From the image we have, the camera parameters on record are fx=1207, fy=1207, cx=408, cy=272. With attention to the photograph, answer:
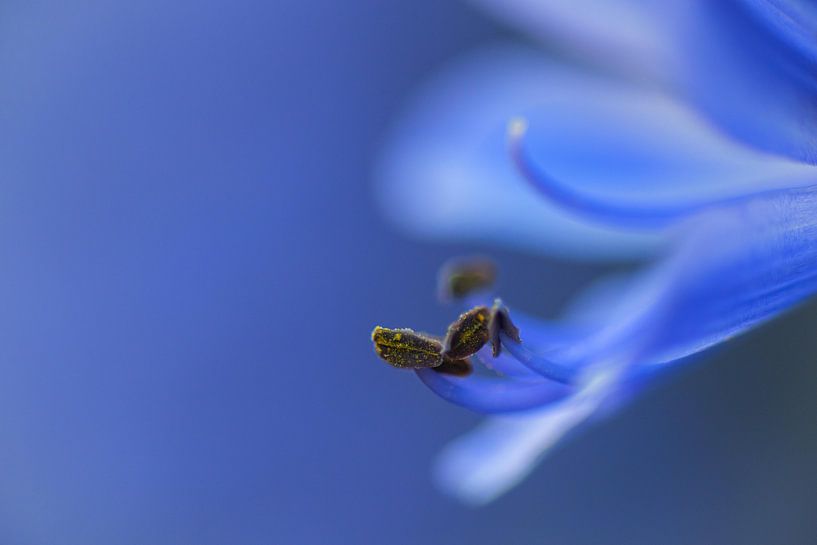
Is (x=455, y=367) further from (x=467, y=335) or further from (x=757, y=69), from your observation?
(x=757, y=69)

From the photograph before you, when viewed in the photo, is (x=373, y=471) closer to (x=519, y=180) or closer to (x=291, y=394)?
(x=291, y=394)

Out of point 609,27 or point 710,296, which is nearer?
point 710,296

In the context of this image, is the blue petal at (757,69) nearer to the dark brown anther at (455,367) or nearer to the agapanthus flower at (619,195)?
the agapanthus flower at (619,195)

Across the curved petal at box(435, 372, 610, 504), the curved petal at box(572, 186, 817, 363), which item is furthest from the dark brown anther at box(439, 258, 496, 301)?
the curved petal at box(572, 186, 817, 363)

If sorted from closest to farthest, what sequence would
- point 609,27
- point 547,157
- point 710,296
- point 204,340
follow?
1. point 710,296
2. point 609,27
3. point 547,157
4. point 204,340

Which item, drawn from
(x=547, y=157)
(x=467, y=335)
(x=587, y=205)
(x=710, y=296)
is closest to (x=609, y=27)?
(x=547, y=157)

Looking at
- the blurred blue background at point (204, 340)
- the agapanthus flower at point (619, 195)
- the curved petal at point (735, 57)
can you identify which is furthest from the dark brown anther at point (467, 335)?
the blurred blue background at point (204, 340)

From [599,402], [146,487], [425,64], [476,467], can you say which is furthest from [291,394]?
[599,402]
